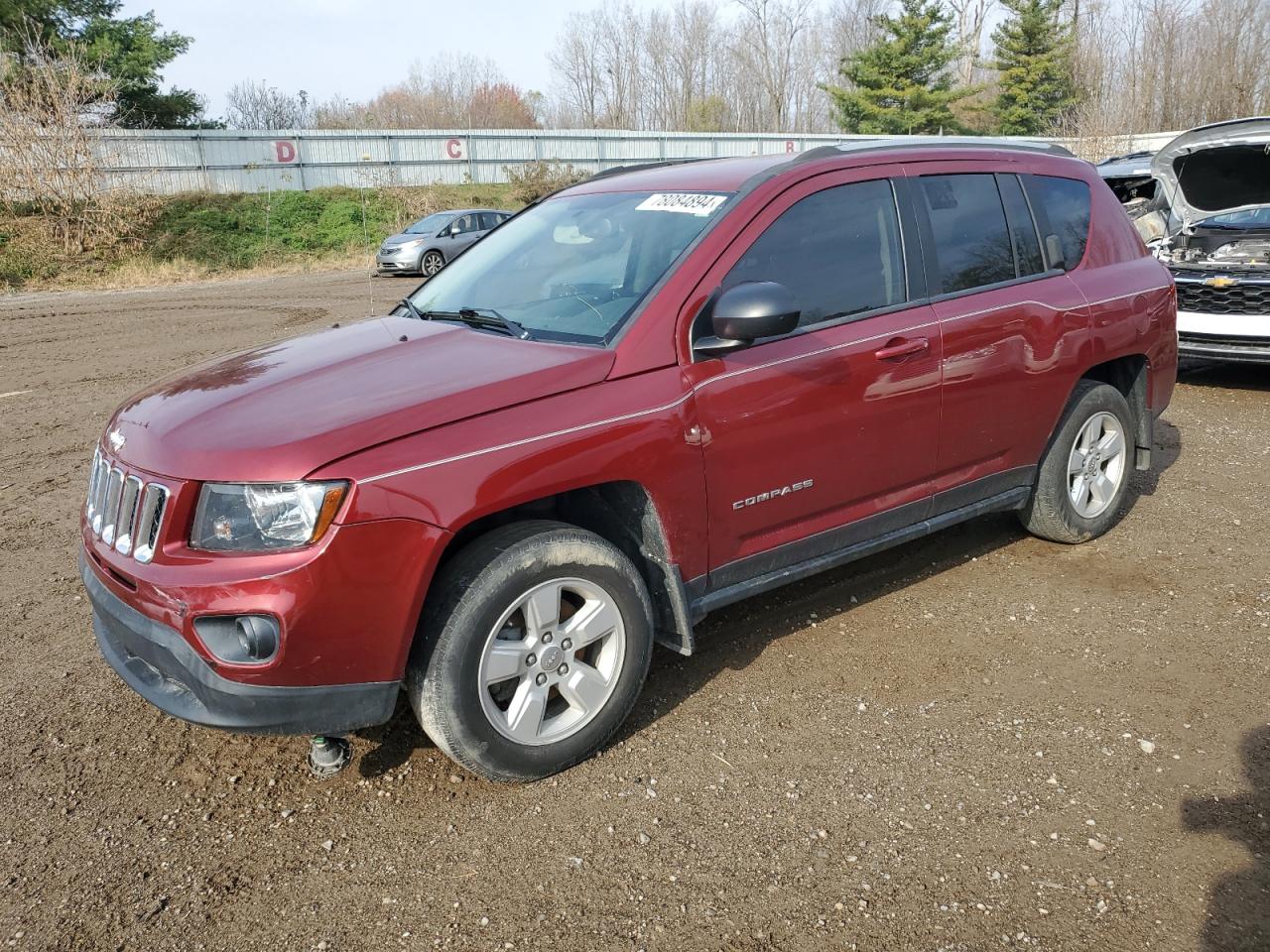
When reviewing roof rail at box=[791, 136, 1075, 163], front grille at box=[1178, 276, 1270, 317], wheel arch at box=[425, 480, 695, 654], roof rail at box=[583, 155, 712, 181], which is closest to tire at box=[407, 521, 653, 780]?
wheel arch at box=[425, 480, 695, 654]

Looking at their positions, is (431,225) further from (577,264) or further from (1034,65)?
(1034,65)

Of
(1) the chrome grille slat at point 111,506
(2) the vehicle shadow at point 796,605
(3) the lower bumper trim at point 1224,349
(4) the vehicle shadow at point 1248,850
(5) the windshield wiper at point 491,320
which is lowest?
(4) the vehicle shadow at point 1248,850

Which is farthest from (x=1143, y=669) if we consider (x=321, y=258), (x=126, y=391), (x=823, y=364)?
(x=321, y=258)

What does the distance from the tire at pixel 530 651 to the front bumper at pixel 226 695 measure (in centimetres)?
18

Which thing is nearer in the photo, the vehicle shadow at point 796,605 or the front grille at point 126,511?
the front grille at point 126,511

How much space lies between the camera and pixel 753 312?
10.3 feet

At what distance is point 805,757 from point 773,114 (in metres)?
63.3

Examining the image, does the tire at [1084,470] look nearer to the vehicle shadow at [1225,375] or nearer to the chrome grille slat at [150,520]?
the chrome grille slat at [150,520]

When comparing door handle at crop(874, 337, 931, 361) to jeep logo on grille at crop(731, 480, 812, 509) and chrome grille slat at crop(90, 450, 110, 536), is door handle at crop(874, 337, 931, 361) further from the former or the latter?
chrome grille slat at crop(90, 450, 110, 536)

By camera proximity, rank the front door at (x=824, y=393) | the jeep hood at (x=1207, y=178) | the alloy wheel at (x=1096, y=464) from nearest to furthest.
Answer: the front door at (x=824, y=393), the alloy wheel at (x=1096, y=464), the jeep hood at (x=1207, y=178)

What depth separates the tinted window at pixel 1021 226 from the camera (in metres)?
A: 4.43

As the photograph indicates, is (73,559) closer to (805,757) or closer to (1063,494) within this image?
(805,757)

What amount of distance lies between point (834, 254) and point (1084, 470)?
2.07 m

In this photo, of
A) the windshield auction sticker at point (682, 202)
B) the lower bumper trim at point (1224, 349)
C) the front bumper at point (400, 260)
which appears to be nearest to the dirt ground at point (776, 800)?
the windshield auction sticker at point (682, 202)
